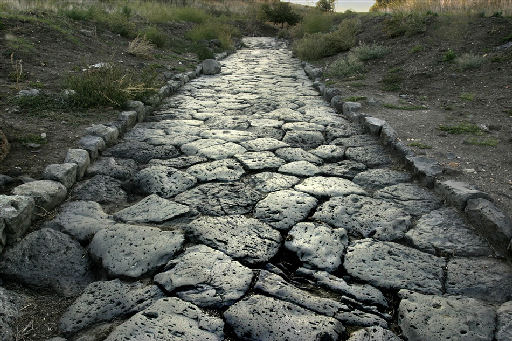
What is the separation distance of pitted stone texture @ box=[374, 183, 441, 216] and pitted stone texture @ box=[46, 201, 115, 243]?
2.05m

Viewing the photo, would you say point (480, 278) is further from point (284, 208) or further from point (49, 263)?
point (49, 263)

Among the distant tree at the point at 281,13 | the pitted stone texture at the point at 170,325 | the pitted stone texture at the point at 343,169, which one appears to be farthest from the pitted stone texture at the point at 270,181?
the distant tree at the point at 281,13

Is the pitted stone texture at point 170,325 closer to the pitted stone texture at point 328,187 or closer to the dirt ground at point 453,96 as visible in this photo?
the pitted stone texture at point 328,187

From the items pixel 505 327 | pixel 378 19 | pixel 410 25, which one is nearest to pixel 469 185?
pixel 505 327

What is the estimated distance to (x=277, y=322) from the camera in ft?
6.07

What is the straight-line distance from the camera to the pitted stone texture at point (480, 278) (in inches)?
83.3

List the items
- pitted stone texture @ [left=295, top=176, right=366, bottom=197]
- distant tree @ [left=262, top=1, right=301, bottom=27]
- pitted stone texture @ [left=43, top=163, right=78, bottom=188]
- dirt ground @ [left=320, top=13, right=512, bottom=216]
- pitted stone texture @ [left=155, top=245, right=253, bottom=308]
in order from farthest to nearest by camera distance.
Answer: distant tree @ [left=262, top=1, right=301, bottom=27], dirt ground @ [left=320, top=13, right=512, bottom=216], pitted stone texture @ [left=295, top=176, right=366, bottom=197], pitted stone texture @ [left=43, top=163, right=78, bottom=188], pitted stone texture @ [left=155, top=245, right=253, bottom=308]

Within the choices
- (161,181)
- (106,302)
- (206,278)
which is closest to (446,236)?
(206,278)

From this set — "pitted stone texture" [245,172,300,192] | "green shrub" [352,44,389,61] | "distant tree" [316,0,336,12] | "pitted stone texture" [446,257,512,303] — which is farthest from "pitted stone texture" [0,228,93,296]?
"distant tree" [316,0,336,12]

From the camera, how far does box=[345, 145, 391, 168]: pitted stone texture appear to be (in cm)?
392

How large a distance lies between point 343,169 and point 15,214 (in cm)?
260

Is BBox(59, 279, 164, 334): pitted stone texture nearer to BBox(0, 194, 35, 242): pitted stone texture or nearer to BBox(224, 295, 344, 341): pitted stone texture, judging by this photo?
BBox(224, 295, 344, 341): pitted stone texture

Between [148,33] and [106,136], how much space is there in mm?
6801

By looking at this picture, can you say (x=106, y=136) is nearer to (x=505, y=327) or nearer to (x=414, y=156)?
(x=414, y=156)
